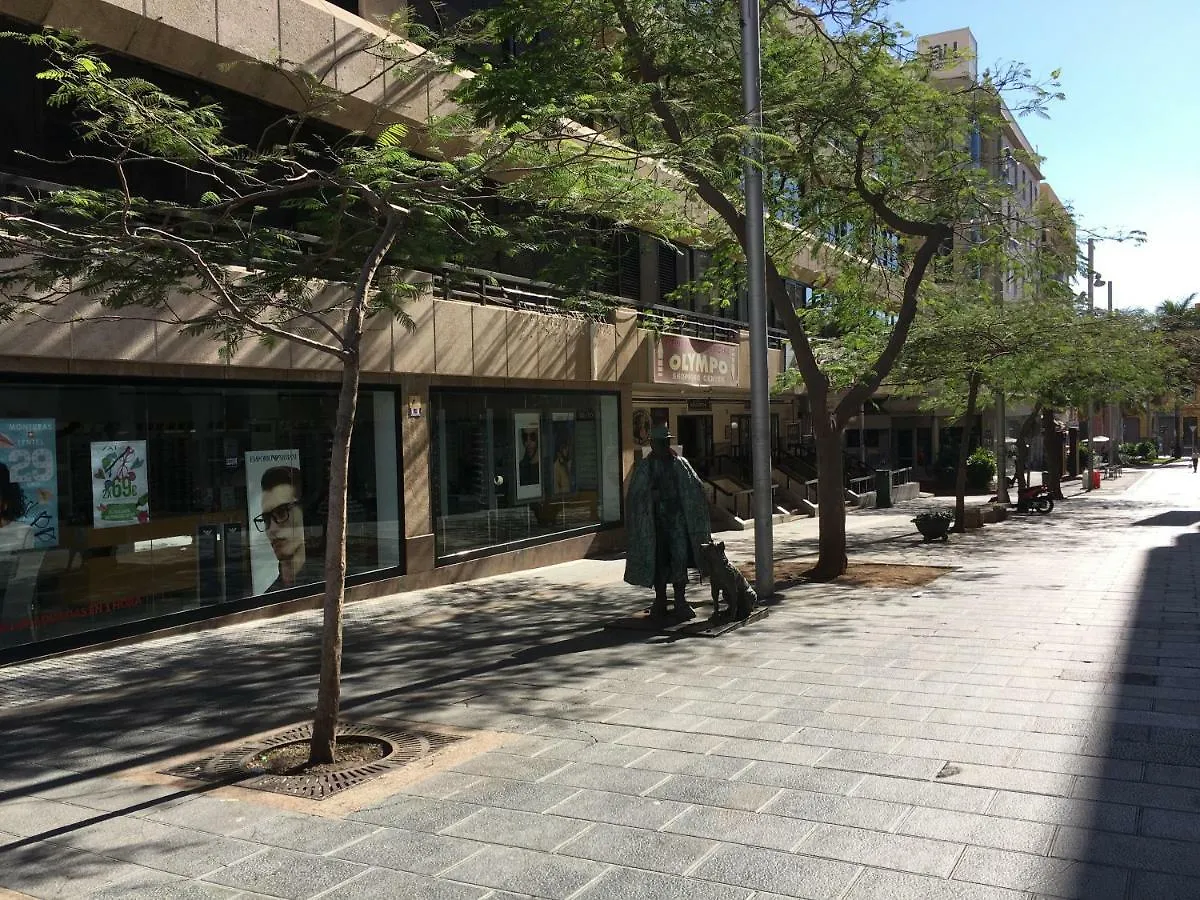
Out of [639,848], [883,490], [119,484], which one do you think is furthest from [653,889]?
[883,490]

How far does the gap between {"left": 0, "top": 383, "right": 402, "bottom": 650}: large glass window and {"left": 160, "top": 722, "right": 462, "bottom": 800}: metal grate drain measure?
400 cm

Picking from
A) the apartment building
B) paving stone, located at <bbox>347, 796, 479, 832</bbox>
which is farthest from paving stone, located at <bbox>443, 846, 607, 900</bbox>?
the apartment building

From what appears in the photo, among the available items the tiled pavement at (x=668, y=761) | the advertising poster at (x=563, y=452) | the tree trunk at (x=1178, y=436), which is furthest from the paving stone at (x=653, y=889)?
the tree trunk at (x=1178, y=436)

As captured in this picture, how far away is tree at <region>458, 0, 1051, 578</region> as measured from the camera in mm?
11672

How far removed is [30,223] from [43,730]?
3.44m

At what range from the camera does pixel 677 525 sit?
1023 cm

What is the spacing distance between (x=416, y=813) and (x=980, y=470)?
3368cm

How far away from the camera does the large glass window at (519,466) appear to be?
1450 centimetres

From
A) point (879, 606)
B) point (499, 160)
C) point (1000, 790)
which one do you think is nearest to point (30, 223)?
point (499, 160)

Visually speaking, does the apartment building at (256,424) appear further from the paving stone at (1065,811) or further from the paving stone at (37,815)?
the paving stone at (1065,811)

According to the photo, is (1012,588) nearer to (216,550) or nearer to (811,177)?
(811,177)

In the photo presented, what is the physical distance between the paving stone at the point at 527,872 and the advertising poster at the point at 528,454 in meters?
11.4

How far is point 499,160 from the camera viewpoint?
24.5ft

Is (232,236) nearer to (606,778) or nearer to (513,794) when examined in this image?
(513,794)
